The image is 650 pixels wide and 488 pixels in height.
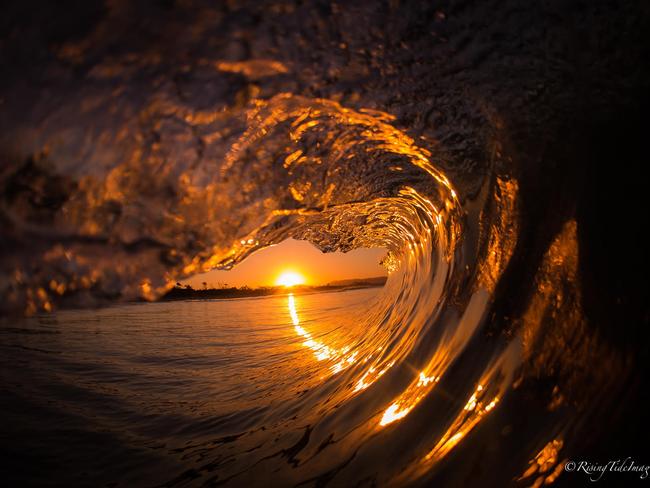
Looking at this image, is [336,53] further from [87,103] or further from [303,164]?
[87,103]

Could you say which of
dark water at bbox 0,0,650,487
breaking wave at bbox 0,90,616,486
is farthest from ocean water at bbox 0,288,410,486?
breaking wave at bbox 0,90,616,486

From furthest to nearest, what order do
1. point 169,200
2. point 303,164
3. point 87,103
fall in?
point 303,164, point 169,200, point 87,103

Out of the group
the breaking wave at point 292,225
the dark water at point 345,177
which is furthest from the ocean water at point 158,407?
the breaking wave at point 292,225

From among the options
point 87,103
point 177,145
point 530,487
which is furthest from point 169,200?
point 530,487

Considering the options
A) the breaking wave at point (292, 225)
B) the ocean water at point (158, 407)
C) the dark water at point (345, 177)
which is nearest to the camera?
the dark water at point (345, 177)


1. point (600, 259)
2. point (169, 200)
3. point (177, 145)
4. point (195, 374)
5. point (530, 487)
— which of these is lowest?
point (195, 374)

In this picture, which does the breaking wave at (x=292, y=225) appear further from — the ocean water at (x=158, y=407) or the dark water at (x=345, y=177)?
the ocean water at (x=158, y=407)

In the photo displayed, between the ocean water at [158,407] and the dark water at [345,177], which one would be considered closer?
the dark water at [345,177]

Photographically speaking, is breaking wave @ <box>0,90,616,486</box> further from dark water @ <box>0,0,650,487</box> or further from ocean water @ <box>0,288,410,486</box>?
ocean water @ <box>0,288,410,486</box>
